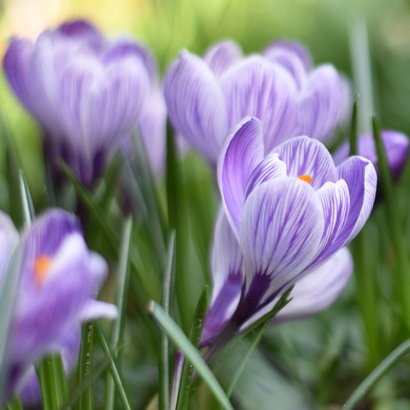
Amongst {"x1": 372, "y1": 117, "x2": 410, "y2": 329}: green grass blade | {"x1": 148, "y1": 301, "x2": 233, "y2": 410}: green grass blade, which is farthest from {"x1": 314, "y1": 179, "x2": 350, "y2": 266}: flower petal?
{"x1": 372, "y1": 117, "x2": 410, "y2": 329}: green grass blade

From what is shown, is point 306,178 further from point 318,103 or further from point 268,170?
point 318,103

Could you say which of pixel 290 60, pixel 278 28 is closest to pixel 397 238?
pixel 290 60

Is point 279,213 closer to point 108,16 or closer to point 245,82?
point 245,82

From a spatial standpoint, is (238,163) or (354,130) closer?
(238,163)

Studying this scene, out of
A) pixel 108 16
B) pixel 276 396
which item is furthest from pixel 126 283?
pixel 108 16

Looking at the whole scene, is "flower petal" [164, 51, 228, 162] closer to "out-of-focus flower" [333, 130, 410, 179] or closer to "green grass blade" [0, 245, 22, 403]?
"out-of-focus flower" [333, 130, 410, 179]

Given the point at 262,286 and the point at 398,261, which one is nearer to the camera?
the point at 262,286
